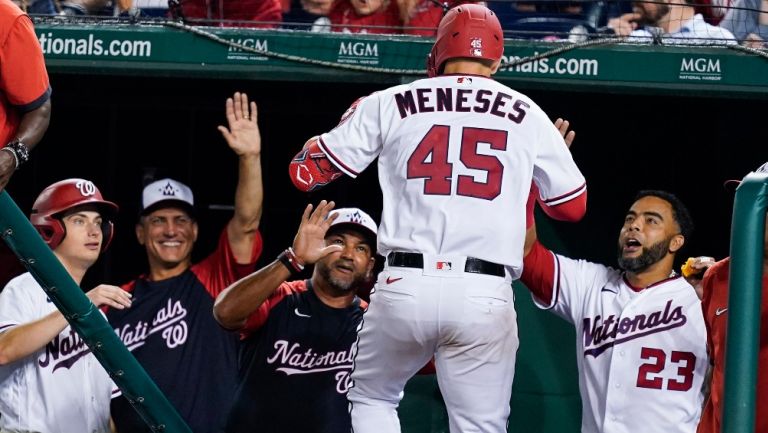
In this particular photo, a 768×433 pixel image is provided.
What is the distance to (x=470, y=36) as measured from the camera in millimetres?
3941

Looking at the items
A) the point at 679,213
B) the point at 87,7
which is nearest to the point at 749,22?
the point at 679,213

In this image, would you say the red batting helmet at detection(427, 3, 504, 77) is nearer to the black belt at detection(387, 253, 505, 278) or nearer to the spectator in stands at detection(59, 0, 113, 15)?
the black belt at detection(387, 253, 505, 278)

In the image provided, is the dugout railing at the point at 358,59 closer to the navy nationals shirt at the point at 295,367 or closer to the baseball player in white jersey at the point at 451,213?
the navy nationals shirt at the point at 295,367

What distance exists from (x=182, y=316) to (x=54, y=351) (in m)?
0.57

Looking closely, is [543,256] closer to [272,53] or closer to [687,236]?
[687,236]

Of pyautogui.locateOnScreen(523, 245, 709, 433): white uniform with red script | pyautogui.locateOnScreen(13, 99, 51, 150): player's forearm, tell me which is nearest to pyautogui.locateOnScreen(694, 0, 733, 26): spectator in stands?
pyautogui.locateOnScreen(523, 245, 709, 433): white uniform with red script

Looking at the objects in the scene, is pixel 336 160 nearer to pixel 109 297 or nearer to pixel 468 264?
pixel 468 264

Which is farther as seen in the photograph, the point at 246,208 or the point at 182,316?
the point at 182,316

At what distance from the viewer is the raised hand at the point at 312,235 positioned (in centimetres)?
419

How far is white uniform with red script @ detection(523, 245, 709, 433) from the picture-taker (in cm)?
467

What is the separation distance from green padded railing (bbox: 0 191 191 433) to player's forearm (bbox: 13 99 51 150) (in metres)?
0.17

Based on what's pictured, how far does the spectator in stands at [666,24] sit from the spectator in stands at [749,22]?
0.20 ft

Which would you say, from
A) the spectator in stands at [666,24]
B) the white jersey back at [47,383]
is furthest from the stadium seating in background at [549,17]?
the white jersey back at [47,383]

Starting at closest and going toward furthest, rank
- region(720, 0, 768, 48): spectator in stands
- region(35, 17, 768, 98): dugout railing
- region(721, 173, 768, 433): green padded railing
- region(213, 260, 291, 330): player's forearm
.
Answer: region(721, 173, 768, 433): green padded railing → region(213, 260, 291, 330): player's forearm → region(35, 17, 768, 98): dugout railing → region(720, 0, 768, 48): spectator in stands
